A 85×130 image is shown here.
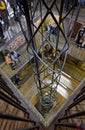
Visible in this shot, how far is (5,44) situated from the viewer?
7.61 meters

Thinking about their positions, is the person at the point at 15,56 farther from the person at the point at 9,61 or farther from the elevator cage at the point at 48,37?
the elevator cage at the point at 48,37

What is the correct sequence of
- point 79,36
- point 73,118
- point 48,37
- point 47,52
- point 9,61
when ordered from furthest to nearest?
point 47,52
point 79,36
point 9,61
point 48,37
point 73,118

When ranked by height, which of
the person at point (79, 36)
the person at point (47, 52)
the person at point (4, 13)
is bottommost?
the person at point (47, 52)

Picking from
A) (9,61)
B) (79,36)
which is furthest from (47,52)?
(9,61)

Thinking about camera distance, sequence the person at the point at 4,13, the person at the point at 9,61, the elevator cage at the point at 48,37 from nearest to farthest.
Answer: the elevator cage at the point at 48,37 < the person at the point at 4,13 < the person at the point at 9,61

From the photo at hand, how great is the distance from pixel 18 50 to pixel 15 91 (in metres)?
5.55

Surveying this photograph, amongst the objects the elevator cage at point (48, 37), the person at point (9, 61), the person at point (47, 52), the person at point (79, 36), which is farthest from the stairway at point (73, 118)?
the person at point (79, 36)

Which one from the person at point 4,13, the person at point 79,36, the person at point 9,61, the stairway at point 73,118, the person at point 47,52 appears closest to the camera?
the stairway at point 73,118

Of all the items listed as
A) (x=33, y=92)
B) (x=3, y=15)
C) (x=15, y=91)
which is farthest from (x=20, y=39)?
(x=15, y=91)

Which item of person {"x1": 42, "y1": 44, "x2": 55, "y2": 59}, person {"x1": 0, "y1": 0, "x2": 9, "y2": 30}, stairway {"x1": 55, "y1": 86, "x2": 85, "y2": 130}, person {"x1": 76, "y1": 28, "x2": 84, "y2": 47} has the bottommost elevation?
person {"x1": 42, "y1": 44, "x2": 55, "y2": 59}

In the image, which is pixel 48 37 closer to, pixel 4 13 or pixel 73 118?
pixel 73 118

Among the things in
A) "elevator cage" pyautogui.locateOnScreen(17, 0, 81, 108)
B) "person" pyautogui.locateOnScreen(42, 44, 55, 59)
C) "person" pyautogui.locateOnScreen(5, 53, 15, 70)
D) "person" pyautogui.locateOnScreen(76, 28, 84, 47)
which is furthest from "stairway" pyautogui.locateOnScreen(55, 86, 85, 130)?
"person" pyautogui.locateOnScreen(76, 28, 84, 47)

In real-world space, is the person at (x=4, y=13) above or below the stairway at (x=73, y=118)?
above

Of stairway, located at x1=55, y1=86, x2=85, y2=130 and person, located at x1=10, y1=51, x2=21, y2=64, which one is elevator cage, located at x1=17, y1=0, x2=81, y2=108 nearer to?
stairway, located at x1=55, y1=86, x2=85, y2=130
